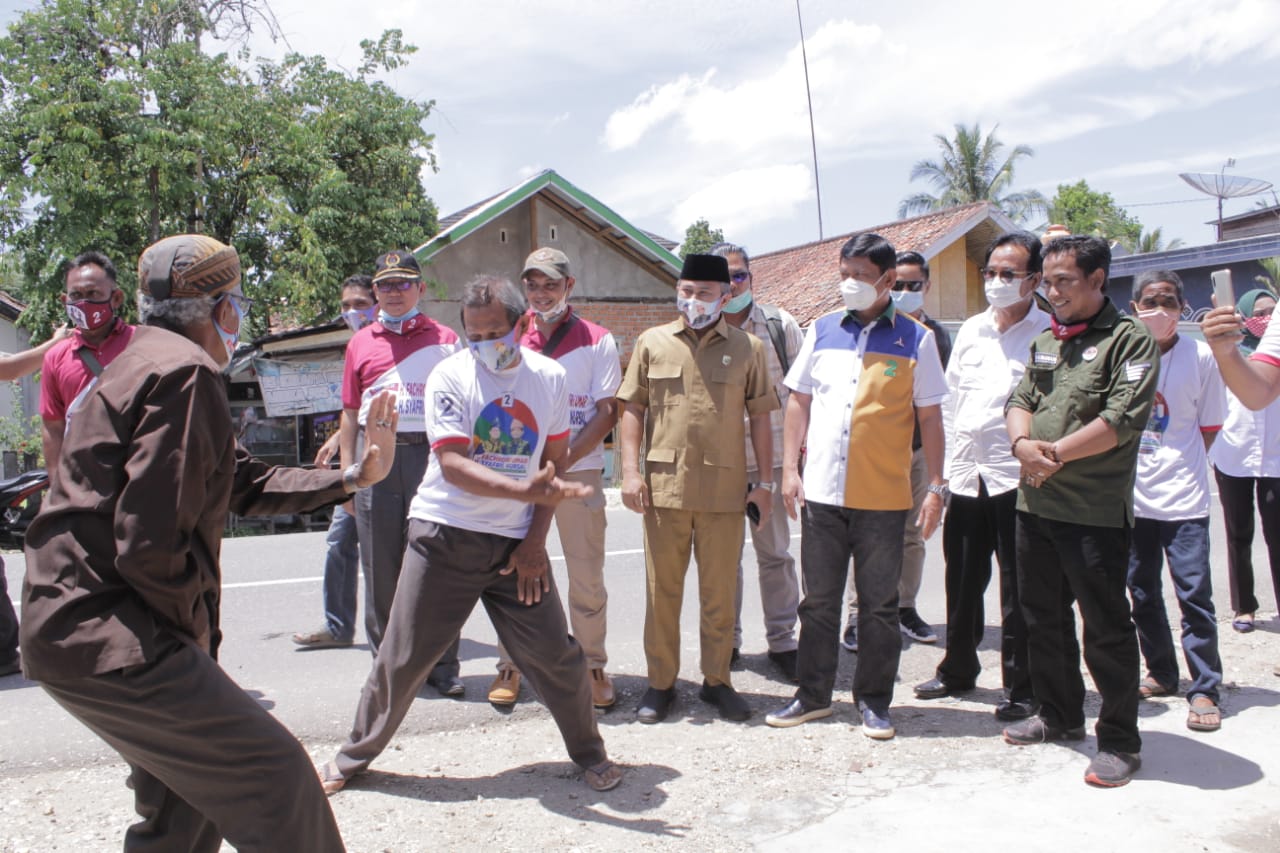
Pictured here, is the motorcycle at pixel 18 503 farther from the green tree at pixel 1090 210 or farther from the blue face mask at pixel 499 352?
the green tree at pixel 1090 210

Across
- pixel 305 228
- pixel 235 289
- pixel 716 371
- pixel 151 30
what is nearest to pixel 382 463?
pixel 235 289

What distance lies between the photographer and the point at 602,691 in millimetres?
4816

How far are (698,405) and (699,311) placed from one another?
0.45 meters

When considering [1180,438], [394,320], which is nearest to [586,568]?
[394,320]

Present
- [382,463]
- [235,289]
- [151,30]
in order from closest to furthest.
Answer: [235,289], [382,463], [151,30]

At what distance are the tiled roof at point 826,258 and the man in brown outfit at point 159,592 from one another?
674 inches

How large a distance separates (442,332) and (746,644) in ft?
8.47

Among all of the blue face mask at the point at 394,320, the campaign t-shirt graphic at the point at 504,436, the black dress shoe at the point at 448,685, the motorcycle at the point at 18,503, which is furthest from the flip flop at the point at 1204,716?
the motorcycle at the point at 18,503

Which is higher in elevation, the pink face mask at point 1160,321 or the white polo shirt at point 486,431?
the pink face mask at point 1160,321

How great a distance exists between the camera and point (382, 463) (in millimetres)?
2977

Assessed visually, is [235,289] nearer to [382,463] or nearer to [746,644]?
[382,463]

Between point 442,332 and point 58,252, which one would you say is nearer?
point 442,332

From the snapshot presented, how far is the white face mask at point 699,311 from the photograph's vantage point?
470 centimetres

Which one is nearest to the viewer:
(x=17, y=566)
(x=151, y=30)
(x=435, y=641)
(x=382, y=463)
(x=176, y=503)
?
(x=176, y=503)
